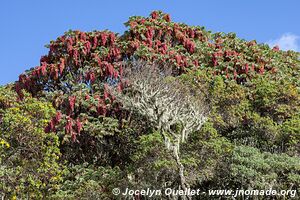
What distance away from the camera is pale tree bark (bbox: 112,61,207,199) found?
525 inches

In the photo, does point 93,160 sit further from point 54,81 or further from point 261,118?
point 261,118

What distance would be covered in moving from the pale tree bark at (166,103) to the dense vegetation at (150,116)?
0.04 meters

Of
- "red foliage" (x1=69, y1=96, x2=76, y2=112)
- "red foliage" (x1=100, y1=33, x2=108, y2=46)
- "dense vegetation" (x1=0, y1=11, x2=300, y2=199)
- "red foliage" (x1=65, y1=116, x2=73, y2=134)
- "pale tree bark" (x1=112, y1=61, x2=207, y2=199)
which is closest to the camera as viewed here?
"dense vegetation" (x1=0, y1=11, x2=300, y2=199)

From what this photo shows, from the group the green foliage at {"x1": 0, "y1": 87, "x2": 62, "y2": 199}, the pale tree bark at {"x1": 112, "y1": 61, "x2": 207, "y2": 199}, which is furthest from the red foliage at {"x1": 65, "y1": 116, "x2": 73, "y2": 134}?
the green foliage at {"x1": 0, "y1": 87, "x2": 62, "y2": 199}

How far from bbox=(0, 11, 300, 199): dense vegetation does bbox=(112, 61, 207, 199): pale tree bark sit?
40 millimetres

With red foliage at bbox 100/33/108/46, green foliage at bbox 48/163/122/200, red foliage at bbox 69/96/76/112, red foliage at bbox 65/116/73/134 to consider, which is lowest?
green foliage at bbox 48/163/122/200

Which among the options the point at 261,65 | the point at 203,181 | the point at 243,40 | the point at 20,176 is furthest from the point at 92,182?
the point at 243,40

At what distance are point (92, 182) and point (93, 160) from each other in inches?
110

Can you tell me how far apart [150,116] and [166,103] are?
59cm

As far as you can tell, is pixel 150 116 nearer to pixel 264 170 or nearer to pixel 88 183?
pixel 88 183

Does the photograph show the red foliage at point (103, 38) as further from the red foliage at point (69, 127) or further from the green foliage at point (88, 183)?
the green foliage at point (88, 183)

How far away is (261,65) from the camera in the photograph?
17594 mm

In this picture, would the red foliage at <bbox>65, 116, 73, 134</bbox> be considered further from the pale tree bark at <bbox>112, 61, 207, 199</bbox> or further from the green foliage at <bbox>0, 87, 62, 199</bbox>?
the green foliage at <bbox>0, 87, 62, 199</bbox>

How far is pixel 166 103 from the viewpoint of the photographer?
13648mm
